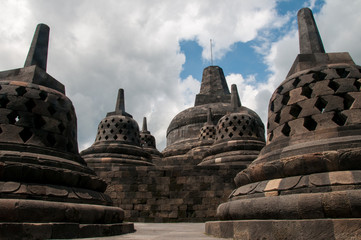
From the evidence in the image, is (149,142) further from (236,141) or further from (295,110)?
(295,110)

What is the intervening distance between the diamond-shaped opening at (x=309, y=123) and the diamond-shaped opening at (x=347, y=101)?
48 centimetres

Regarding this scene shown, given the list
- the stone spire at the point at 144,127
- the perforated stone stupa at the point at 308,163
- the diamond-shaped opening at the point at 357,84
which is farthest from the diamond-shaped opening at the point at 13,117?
the stone spire at the point at 144,127

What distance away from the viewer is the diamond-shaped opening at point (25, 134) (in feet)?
14.7

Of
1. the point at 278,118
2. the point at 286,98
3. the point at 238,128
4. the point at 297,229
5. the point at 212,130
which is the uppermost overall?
the point at 212,130

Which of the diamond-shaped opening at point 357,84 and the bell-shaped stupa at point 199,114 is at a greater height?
the bell-shaped stupa at point 199,114

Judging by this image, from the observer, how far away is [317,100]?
4238mm

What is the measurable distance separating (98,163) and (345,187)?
980 cm

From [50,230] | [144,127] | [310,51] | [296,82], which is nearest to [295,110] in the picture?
[296,82]

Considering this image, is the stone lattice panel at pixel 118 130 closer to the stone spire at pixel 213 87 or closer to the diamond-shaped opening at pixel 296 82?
the diamond-shaped opening at pixel 296 82

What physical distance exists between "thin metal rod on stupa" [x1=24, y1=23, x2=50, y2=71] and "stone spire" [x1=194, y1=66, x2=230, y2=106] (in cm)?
1890

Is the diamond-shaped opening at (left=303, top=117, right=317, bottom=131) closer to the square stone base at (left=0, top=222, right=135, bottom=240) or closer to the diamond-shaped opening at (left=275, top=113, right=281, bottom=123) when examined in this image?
the diamond-shaped opening at (left=275, top=113, right=281, bottom=123)

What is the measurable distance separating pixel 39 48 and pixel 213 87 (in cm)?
2072

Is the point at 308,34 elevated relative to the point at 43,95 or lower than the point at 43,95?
elevated

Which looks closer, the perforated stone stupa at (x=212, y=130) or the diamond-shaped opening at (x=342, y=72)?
the diamond-shaped opening at (x=342, y=72)
